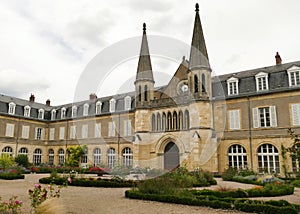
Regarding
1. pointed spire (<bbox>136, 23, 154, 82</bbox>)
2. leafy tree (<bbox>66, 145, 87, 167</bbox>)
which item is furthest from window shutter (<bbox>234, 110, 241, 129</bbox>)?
leafy tree (<bbox>66, 145, 87, 167</bbox>)

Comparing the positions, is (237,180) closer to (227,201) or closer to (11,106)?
(227,201)

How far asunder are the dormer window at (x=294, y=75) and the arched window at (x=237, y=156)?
6048 millimetres

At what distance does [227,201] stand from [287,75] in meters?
14.8

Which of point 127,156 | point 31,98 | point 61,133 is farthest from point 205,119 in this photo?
point 31,98

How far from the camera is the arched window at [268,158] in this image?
61.8ft

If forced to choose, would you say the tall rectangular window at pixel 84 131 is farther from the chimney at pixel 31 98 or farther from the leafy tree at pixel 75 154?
the chimney at pixel 31 98

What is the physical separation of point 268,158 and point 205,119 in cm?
535

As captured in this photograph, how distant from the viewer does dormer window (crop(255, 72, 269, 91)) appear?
20.3 metres

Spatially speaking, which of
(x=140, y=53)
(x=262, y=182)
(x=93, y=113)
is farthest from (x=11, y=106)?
(x=262, y=182)

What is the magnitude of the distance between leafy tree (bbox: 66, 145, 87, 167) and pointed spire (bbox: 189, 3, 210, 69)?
15768 millimetres

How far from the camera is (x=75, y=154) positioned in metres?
28.8

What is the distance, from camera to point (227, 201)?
8094 mm

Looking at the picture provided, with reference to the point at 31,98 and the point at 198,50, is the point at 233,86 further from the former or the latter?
the point at 31,98

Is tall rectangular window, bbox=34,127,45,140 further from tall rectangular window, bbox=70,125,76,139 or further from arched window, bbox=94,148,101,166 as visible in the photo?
arched window, bbox=94,148,101,166
